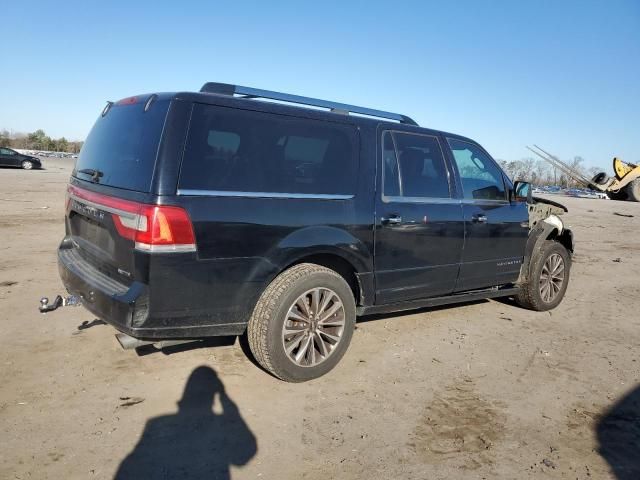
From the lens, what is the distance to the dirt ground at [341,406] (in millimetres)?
2670

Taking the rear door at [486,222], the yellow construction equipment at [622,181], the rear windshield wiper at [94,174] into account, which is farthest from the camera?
the yellow construction equipment at [622,181]

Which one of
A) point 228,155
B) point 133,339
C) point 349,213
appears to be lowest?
point 133,339

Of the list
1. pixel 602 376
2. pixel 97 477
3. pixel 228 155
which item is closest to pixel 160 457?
pixel 97 477

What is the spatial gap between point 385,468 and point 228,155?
7.07ft

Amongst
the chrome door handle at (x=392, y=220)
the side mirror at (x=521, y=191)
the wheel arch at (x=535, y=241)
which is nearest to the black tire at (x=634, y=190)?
the wheel arch at (x=535, y=241)

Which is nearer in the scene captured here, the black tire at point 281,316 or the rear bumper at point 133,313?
the rear bumper at point 133,313

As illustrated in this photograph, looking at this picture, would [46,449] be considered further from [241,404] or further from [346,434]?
[346,434]

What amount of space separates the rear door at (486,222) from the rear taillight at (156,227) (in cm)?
283

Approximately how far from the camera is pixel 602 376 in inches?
159

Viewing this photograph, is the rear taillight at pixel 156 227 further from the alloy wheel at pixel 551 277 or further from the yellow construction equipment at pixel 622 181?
the yellow construction equipment at pixel 622 181

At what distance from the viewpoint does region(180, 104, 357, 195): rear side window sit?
3.06 metres

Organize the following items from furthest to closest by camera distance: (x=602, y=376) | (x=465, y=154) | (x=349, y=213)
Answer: (x=465, y=154)
(x=602, y=376)
(x=349, y=213)

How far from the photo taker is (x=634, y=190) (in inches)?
1153

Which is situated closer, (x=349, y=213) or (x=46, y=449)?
(x=46, y=449)
